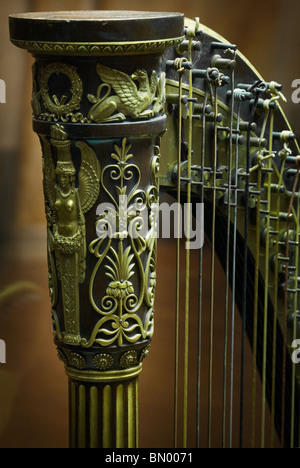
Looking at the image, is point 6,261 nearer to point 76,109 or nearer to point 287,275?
point 287,275

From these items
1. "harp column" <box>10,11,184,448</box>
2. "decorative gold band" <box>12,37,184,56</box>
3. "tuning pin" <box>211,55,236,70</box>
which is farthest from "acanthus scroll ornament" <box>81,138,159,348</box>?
"tuning pin" <box>211,55,236,70</box>

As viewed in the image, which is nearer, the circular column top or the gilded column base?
the circular column top

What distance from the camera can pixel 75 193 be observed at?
187cm

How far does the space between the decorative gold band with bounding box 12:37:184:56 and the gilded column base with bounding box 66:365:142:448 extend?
62 centimetres

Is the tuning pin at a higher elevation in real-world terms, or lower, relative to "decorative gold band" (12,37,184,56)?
higher

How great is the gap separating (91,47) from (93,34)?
2 cm

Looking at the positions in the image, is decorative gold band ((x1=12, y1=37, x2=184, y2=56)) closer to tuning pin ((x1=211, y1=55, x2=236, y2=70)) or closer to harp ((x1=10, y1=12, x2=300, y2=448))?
harp ((x1=10, y1=12, x2=300, y2=448))

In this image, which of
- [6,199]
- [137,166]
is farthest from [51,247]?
[6,199]

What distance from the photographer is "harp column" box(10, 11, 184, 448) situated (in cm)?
182

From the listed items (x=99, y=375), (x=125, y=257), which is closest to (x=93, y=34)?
(x=125, y=257)

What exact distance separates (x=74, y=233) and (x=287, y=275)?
0.74 meters

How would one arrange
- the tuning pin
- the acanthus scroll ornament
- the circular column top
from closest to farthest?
1. the circular column top
2. the acanthus scroll ornament
3. the tuning pin

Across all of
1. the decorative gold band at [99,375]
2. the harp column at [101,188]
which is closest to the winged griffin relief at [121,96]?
the harp column at [101,188]

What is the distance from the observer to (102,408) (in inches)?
77.9
